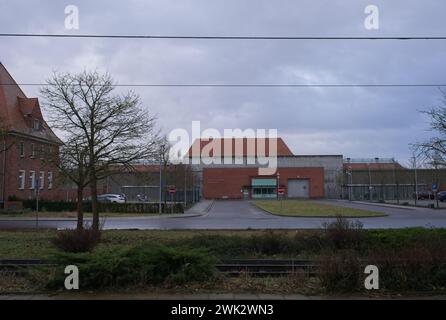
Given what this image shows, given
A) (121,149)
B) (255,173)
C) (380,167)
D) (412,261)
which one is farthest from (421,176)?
(412,261)

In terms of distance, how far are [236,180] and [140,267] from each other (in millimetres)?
86789

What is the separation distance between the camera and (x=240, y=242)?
54.2 feet

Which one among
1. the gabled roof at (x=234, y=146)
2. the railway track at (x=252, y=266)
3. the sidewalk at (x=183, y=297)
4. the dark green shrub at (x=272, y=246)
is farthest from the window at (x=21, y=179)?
the sidewalk at (x=183, y=297)

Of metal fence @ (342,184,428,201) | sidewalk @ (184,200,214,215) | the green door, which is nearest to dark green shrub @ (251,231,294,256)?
sidewalk @ (184,200,214,215)

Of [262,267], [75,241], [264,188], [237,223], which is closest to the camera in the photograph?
[262,267]

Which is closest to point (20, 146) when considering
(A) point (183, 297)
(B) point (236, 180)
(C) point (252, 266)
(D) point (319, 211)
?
(D) point (319, 211)

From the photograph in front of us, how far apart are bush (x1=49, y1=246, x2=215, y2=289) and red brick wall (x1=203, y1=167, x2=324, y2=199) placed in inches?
3379

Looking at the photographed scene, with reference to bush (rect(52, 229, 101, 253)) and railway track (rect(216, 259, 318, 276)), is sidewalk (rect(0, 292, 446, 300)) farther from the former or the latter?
bush (rect(52, 229, 101, 253))

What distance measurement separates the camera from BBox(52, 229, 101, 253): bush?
13964mm

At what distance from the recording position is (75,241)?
1410 cm

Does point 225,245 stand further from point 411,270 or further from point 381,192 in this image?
point 381,192

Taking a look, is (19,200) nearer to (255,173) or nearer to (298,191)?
(255,173)

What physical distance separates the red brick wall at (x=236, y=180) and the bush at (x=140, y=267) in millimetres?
85837
